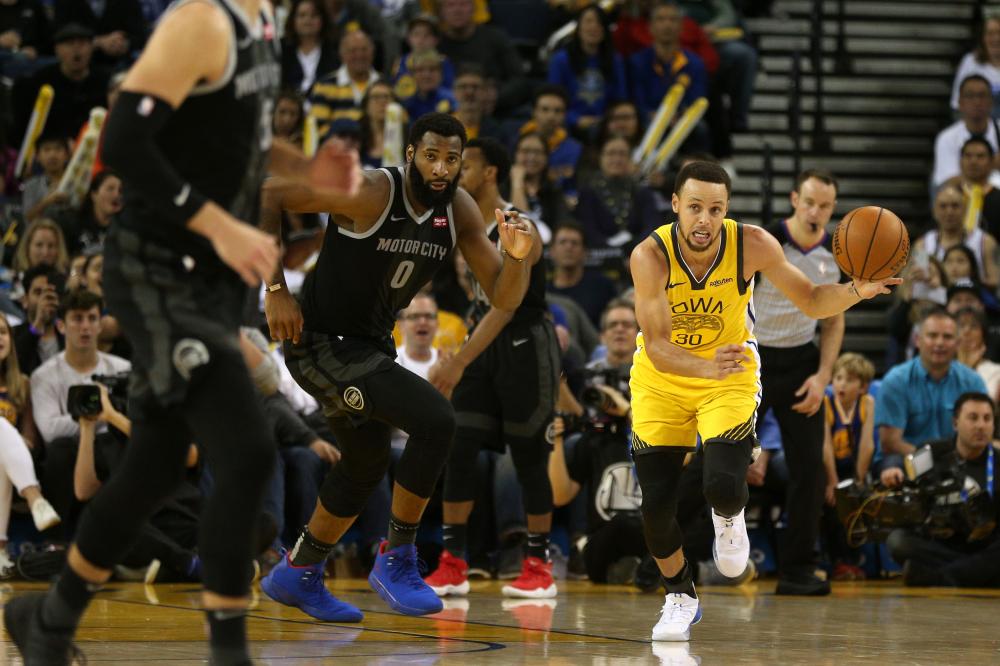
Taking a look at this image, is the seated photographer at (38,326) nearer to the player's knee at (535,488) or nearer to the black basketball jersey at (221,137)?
the player's knee at (535,488)

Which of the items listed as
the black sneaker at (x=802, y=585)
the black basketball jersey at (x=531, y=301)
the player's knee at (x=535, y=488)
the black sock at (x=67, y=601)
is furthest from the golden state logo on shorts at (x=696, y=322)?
the black sock at (x=67, y=601)

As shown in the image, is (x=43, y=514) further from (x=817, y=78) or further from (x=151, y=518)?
(x=817, y=78)

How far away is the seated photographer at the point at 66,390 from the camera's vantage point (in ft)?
29.6

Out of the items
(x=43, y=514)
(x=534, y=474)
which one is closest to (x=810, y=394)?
(x=534, y=474)

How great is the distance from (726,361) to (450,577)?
2803 millimetres

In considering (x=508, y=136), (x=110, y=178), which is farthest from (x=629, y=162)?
(x=110, y=178)

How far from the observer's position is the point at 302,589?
629cm

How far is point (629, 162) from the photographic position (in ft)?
40.3

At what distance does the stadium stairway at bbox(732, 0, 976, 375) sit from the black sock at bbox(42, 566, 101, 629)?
34.5 ft

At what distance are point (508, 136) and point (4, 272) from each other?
4284 millimetres

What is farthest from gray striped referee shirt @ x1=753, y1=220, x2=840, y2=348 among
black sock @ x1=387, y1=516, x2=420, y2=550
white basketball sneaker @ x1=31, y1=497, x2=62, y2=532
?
white basketball sneaker @ x1=31, y1=497, x2=62, y2=532

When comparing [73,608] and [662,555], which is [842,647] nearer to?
[662,555]

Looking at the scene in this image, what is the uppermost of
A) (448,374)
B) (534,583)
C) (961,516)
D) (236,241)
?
(236,241)

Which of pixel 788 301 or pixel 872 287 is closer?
pixel 872 287
